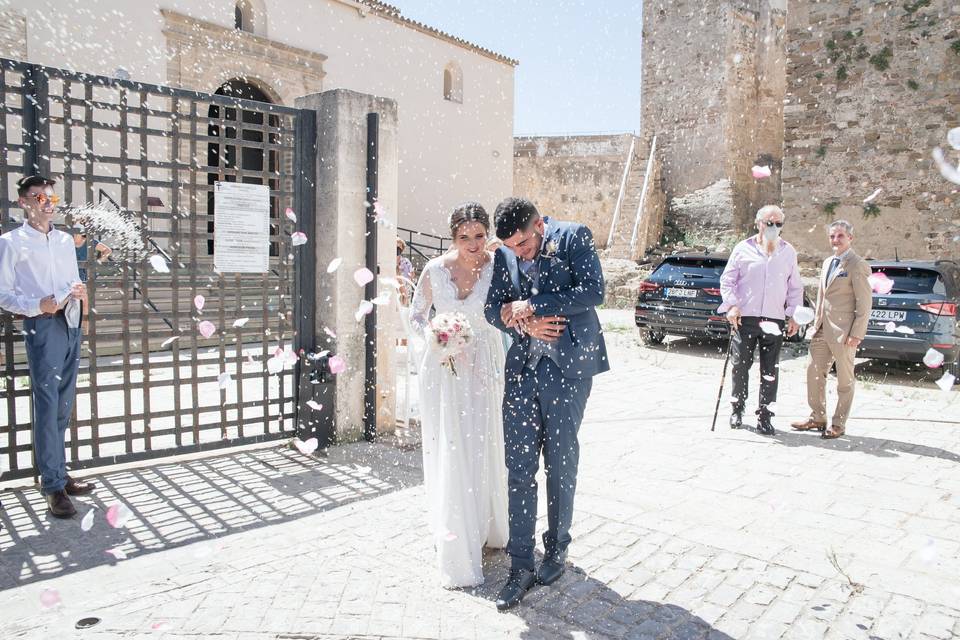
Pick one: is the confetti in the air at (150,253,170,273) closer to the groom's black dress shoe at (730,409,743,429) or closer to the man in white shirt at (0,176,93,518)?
the man in white shirt at (0,176,93,518)

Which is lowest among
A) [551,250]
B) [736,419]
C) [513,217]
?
[736,419]

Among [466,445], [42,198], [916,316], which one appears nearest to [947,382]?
[916,316]

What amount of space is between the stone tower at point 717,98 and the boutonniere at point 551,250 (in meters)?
23.6

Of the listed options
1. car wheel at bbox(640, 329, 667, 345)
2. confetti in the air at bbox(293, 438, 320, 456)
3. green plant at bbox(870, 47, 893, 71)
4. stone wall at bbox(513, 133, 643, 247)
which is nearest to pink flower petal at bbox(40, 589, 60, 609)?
confetti in the air at bbox(293, 438, 320, 456)

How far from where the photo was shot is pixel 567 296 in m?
3.52

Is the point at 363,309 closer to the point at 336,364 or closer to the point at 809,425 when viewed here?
the point at 336,364

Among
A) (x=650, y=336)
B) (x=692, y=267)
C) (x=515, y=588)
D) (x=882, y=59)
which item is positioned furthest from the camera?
(x=882, y=59)

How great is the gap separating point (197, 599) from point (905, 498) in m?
4.65

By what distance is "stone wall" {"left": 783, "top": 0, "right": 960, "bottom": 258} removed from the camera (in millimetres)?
15500

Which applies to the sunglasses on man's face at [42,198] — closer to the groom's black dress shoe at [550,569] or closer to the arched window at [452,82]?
the groom's black dress shoe at [550,569]

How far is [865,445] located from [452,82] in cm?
2178

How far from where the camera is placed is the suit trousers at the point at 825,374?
6730mm

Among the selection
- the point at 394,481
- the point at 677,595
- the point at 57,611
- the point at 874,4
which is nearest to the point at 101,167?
the point at 394,481

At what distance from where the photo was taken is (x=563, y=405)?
3625mm
